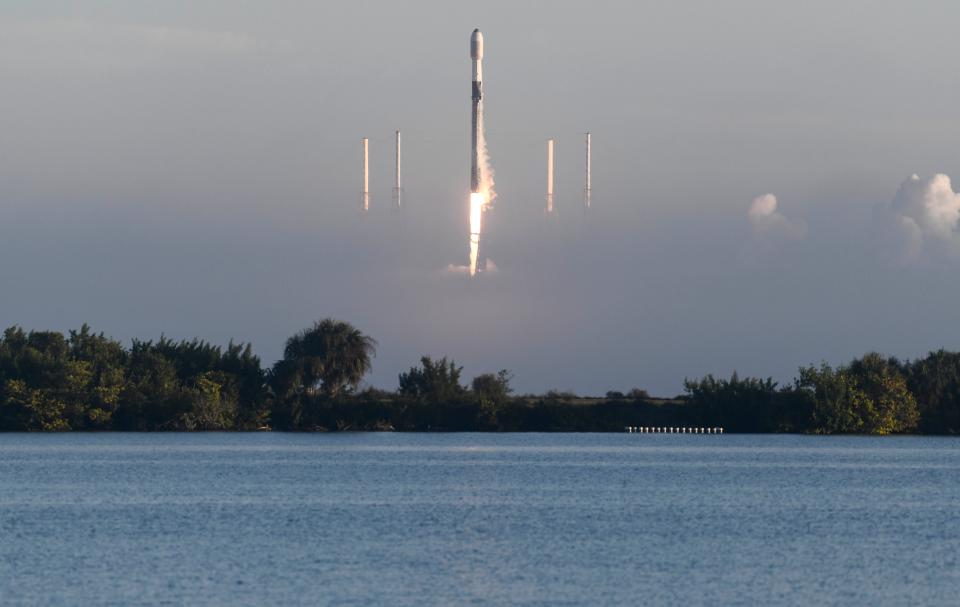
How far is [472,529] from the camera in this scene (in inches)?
2386

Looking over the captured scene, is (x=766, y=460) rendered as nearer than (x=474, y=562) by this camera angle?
No

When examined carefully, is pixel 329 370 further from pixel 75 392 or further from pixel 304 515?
pixel 304 515

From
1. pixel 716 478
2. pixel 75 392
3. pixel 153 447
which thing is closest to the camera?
pixel 716 478

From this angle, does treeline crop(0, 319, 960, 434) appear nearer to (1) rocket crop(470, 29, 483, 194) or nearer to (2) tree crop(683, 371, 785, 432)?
(2) tree crop(683, 371, 785, 432)

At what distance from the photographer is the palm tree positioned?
13988cm

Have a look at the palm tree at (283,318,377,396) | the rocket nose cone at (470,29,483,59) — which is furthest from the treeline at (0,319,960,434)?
the rocket nose cone at (470,29,483,59)

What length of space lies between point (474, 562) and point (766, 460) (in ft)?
201

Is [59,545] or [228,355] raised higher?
[228,355]

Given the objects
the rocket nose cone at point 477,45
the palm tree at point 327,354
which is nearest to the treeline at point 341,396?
Result: the palm tree at point 327,354

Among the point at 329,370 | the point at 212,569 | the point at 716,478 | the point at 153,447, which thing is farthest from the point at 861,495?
the point at 329,370

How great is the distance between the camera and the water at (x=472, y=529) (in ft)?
148

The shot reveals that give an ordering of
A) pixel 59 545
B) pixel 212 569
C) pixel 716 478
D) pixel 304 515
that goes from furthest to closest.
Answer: pixel 716 478 < pixel 304 515 < pixel 59 545 < pixel 212 569

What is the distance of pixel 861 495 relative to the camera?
79.3 meters

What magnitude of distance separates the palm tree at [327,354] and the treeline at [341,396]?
8cm
